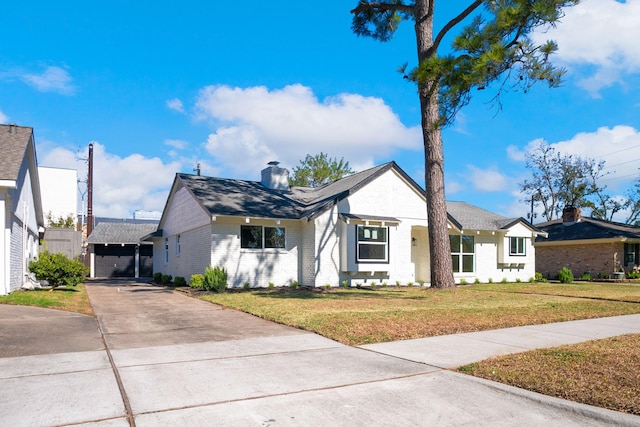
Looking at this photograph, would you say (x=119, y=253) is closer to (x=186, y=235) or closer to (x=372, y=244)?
(x=186, y=235)

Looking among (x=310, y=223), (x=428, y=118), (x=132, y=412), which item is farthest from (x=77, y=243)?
(x=132, y=412)

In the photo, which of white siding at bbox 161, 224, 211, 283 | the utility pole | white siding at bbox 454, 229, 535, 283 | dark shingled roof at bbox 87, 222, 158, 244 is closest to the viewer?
white siding at bbox 161, 224, 211, 283

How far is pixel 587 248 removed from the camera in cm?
3027

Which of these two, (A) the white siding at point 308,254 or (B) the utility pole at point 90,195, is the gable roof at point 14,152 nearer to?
(A) the white siding at point 308,254

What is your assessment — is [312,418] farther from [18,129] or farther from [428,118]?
[18,129]

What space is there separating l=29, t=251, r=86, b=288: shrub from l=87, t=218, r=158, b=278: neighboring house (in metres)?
15.3

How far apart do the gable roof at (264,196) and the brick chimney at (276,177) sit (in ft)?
1.38

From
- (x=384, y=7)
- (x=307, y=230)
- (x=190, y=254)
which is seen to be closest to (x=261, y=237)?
(x=307, y=230)

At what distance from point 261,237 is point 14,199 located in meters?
8.48

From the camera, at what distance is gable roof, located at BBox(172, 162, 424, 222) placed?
18.7 m

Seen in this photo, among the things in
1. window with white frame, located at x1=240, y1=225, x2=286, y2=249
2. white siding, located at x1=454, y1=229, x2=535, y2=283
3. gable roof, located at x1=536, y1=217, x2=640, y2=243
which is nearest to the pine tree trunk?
window with white frame, located at x1=240, y1=225, x2=286, y2=249

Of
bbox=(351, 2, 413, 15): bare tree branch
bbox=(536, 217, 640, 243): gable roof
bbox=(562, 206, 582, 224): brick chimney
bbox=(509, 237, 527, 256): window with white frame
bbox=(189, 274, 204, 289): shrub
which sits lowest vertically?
bbox=(189, 274, 204, 289): shrub

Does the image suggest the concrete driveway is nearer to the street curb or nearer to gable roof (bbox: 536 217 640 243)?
the street curb

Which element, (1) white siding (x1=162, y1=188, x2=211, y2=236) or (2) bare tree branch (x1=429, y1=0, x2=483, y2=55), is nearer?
(2) bare tree branch (x1=429, y1=0, x2=483, y2=55)
